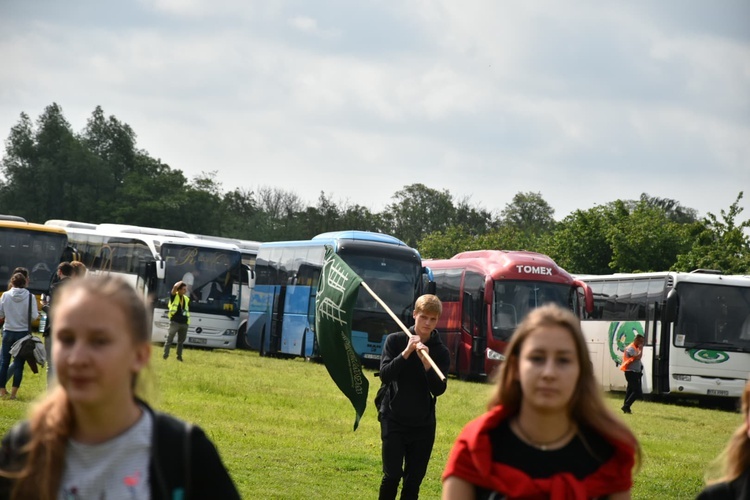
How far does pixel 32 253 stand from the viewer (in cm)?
3866

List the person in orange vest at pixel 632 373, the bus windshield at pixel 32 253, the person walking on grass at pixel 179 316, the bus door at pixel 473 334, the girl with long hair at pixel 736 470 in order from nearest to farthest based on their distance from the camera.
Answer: the girl with long hair at pixel 736 470 < the person in orange vest at pixel 632 373 < the person walking on grass at pixel 179 316 < the bus door at pixel 473 334 < the bus windshield at pixel 32 253

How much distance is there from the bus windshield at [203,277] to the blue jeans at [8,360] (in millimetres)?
21262

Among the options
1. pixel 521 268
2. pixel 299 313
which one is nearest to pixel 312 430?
pixel 521 268

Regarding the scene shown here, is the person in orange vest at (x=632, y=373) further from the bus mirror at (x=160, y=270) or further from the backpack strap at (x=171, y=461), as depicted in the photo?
the backpack strap at (x=171, y=461)

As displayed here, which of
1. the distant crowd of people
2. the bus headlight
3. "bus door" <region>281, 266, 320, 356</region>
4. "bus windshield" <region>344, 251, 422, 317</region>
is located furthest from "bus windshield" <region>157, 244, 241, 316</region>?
the distant crowd of people

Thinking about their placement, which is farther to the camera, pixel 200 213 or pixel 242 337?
pixel 200 213

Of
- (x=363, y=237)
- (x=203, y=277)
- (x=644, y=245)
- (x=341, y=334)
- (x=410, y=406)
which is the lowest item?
(x=410, y=406)

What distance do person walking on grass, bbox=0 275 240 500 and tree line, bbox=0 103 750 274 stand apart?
210 feet

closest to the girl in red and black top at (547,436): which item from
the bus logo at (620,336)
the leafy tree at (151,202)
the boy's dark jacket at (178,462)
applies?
the boy's dark jacket at (178,462)

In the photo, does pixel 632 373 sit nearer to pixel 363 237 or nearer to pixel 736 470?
pixel 363 237

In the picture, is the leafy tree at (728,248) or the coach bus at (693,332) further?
the leafy tree at (728,248)

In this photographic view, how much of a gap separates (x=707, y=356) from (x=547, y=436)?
28.1 meters

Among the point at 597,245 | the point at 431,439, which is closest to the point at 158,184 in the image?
the point at 597,245

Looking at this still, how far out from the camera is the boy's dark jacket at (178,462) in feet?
11.1
